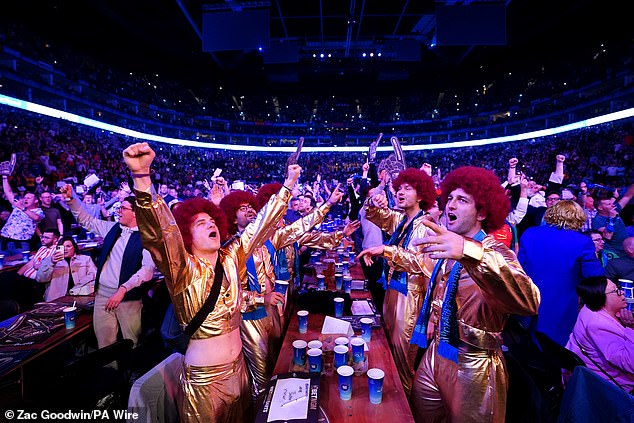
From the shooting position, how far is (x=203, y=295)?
77.2 inches

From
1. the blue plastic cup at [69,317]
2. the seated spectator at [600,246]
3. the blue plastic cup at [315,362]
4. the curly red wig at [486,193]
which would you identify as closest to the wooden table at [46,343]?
the blue plastic cup at [69,317]

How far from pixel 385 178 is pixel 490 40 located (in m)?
8.99

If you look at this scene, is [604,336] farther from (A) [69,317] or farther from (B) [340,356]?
(A) [69,317]

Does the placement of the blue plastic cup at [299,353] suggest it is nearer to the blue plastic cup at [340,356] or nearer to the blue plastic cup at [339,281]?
the blue plastic cup at [340,356]

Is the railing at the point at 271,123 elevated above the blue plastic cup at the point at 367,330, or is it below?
above

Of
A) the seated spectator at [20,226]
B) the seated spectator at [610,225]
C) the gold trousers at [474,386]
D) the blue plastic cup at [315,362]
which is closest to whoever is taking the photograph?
the gold trousers at [474,386]

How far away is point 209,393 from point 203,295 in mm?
647

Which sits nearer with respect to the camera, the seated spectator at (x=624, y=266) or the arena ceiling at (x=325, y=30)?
the seated spectator at (x=624, y=266)

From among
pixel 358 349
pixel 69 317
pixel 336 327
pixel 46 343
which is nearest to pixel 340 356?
pixel 358 349

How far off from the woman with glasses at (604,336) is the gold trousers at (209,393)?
9.36ft

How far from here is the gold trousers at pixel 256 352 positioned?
293 centimetres

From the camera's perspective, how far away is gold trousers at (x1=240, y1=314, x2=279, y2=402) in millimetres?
2932

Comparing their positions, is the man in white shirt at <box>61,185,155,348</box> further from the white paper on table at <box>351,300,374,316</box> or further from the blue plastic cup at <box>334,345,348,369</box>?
the blue plastic cup at <box>334,345,348,369</box>

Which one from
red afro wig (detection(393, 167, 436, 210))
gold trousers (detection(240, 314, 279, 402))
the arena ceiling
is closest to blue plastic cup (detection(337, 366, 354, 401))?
gold trousers (detection(240, 314, 279, 402))
